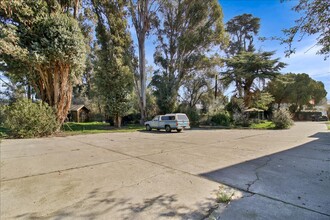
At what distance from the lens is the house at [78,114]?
34.1 m

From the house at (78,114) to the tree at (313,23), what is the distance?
116 feet

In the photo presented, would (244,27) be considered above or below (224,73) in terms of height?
above

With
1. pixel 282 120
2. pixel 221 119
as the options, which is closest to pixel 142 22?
pixel 221 119

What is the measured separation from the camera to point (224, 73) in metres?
28.5

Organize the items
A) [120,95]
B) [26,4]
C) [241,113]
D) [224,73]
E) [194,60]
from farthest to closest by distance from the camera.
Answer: [224,73] → [194,60] → [241,113] → [120,95] → [26,4]

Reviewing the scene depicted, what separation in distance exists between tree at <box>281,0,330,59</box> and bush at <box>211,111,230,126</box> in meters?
19.9

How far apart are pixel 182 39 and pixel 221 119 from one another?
1160 cm

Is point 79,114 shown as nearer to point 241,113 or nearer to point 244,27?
point 241,113

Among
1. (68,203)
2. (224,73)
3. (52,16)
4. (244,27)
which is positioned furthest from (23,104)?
(244,27)

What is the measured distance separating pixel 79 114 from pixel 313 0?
36595 mm

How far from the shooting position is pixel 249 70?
2731 centimetres

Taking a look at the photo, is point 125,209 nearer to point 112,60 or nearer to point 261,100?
point 112,60

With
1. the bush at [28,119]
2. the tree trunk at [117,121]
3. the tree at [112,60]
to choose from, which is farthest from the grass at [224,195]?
the tree trunk at [117,121]

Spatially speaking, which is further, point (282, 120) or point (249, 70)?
point (249, 70)
